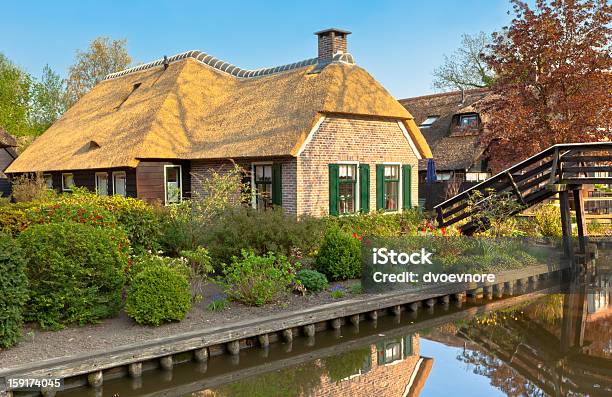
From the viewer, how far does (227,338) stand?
26.5 feet

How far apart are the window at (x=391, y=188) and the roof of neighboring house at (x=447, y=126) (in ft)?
29.8

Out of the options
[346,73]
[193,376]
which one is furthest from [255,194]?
[193,376]

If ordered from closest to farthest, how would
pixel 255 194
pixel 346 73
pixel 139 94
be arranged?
pixel 255 194
pixel 346 73
pixel 139 94

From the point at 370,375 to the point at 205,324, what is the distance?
2.60m

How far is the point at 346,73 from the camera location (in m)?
17.6

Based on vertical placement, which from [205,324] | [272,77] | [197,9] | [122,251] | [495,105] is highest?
[197,9]

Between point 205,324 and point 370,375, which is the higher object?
point 205,324

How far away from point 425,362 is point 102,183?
14.4 meters

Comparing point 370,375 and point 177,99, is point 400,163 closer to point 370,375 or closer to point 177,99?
point 177,99

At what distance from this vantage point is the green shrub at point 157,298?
815cm

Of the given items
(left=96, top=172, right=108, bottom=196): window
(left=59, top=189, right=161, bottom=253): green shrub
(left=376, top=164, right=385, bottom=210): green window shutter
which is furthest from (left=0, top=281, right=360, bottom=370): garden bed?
(left=96, top=172, right=108, bottom=196): window

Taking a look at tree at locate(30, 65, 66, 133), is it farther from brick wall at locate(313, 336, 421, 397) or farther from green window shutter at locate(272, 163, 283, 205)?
brick wall at locate(313, 336, 421, 397)

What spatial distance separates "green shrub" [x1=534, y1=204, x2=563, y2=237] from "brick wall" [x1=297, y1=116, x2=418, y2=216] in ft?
13.2

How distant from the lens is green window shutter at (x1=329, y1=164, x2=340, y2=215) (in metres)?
16.1
